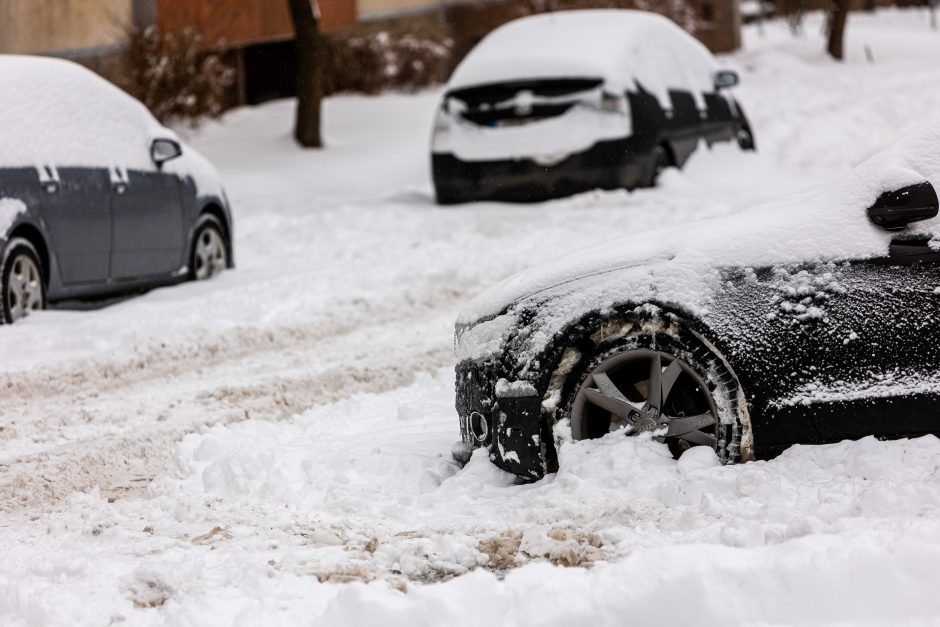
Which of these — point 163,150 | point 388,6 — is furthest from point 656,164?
point 388,6

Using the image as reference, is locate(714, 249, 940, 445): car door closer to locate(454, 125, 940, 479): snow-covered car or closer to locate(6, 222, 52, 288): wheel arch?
locate(454, 125, 940, 479): snow-covered car

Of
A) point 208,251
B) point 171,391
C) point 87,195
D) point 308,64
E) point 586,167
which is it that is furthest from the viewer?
point 308,64

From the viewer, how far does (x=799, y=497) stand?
4531 mm

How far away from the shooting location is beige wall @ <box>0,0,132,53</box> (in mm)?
18875

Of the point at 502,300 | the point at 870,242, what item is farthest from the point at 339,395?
the point at 870,242

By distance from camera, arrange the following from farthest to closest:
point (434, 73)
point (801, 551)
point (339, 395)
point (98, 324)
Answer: point (434, 73)
point (98, 324)
point (339, 395)
point (801, 551)

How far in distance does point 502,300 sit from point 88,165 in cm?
520

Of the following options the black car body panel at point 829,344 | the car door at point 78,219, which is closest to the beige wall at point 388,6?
the car door at point 78,219

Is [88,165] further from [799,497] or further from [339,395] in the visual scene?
[799,497]

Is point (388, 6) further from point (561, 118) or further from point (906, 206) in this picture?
point (906, 206)

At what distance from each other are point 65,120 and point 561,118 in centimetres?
484

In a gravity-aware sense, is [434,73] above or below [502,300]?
below

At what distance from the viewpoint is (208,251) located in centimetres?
1142

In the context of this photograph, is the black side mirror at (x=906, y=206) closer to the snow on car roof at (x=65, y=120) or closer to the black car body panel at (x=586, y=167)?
the snow on car roof at (x=65, y=120)
